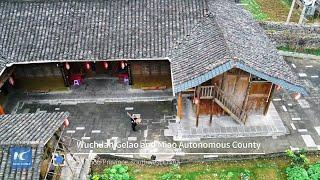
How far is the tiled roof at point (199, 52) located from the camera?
1825 centimetres

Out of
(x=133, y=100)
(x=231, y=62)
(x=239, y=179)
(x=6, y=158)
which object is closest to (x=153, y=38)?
(x=133, y=100)

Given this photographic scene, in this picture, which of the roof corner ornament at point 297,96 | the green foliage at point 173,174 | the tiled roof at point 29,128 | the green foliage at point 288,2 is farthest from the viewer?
the green foliage at point 288,2

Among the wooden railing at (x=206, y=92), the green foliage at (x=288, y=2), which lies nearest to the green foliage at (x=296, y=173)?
the wooden railing at (x=206, y=92)

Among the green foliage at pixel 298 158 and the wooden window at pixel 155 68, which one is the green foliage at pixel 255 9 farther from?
the green foliage at pixel 298 158

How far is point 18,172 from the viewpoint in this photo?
12812mm

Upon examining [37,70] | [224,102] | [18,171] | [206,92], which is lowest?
[37,70]

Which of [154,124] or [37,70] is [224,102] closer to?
[154,124]

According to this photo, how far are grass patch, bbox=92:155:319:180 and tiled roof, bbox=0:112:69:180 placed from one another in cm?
481

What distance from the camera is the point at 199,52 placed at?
64.6 feet

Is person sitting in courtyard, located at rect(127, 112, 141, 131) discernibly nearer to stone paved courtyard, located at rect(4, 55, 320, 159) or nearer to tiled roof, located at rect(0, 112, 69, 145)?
stone paved courtyard, located at rect(4, 55, 320, 159)

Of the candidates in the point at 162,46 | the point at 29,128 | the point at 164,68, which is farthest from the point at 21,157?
the point at 164,68

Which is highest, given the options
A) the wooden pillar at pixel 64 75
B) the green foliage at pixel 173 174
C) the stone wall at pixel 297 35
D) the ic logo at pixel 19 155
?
the stone wall at pixel 297 35

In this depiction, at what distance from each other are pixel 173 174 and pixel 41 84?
12707 mm

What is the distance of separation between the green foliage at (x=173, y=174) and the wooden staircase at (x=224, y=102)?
467 cm
